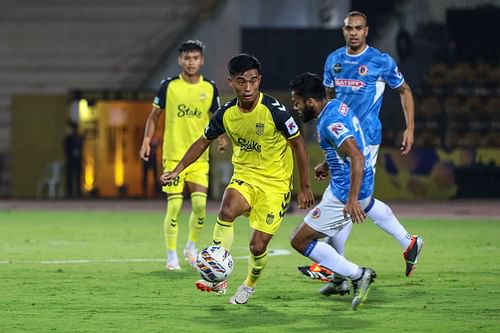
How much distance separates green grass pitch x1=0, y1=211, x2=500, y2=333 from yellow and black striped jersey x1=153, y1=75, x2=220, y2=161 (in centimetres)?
131

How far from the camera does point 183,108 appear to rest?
12.6 meters

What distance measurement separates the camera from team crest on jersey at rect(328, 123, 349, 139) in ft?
29.0

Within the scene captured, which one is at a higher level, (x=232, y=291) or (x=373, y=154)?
(x=373, y=154)

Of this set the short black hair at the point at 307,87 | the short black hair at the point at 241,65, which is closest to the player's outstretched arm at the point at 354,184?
the short black hair at the point at 307,87

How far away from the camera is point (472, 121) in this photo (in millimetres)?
27516

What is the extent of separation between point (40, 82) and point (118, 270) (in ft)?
61.4

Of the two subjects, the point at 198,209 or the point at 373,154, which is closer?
the point at 373,154

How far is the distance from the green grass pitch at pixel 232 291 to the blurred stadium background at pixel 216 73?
401 inches

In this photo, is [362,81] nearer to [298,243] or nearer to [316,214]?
[316,214]

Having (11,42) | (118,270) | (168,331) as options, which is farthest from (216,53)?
(168,331)

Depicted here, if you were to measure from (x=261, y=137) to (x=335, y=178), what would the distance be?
665 millimetres

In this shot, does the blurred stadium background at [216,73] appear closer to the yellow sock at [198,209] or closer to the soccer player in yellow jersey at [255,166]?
the yellow sock at [198,209]

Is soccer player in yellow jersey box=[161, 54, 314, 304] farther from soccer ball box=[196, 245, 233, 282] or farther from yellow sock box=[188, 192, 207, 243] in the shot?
yellow sock box=[188, 192, 207, 243]

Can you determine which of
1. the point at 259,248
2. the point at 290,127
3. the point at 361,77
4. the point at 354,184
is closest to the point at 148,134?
the point at 361,77
